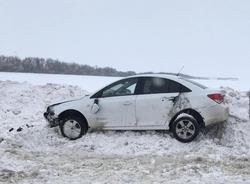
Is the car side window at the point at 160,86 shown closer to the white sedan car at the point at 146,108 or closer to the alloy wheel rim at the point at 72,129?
the white sedan car at the point at 146,108

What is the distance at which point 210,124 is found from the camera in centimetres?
1098

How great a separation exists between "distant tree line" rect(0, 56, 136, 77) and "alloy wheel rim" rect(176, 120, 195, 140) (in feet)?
50.8

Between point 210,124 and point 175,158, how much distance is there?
156 centimetres

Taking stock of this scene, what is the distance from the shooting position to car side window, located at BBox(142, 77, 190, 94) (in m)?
11.3

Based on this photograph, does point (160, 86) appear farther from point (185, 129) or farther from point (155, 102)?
point (185, 129)

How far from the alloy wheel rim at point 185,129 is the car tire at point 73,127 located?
7.95ft

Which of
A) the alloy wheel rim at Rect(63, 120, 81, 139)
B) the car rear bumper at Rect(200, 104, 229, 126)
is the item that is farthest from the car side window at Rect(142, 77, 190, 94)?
the alloy wheel rim at Rect(63, 120, 81, 139)

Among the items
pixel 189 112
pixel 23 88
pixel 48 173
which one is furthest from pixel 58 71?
pixel 48 173

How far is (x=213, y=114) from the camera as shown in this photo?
1088 cm

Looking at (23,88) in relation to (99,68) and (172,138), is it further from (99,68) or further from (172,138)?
(99,68)

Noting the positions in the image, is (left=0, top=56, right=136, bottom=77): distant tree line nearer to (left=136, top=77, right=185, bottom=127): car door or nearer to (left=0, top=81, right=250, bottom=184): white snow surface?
(left=0, top=81, right=250, bottom=184): white snow surface

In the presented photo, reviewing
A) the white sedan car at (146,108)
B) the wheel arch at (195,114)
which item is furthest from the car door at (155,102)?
the wheel arch at (195,114)

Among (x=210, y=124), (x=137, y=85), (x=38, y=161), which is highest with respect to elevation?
(x=137, y=85)

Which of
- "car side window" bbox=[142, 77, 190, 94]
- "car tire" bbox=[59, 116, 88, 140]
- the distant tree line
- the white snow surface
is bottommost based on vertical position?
the white snow surface
